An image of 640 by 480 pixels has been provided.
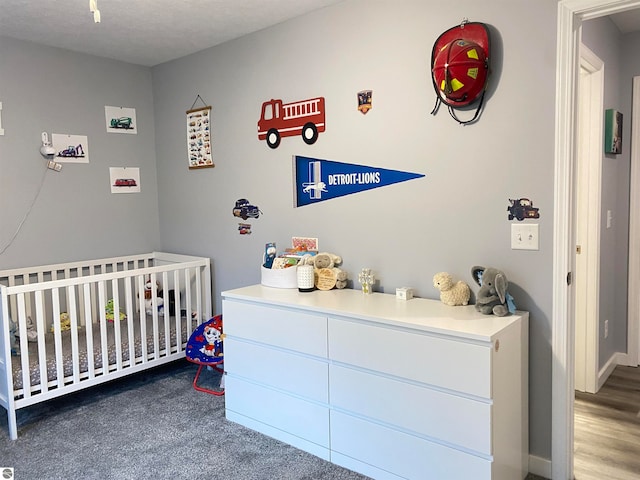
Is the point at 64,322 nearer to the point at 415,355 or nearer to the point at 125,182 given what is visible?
the point at 125,182

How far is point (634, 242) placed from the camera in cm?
344

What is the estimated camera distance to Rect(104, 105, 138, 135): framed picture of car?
373 centimetres

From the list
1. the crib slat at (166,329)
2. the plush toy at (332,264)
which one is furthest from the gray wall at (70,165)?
the plush toy at (332,264)

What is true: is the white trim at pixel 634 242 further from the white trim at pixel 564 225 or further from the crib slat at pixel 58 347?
the crib slat at pixel 58 347

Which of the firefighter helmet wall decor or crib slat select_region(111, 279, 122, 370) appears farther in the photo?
crib slat select_region(111, 279, 122, 370)

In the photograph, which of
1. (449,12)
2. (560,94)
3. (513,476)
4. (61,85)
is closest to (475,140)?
(560,94)

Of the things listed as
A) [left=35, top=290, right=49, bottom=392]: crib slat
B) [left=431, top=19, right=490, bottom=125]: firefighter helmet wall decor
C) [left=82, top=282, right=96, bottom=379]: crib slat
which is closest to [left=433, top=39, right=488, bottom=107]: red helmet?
[left=431, top=19, right=490, bottom=125]: firefighter helmet wall decor

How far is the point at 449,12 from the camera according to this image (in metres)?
2.32

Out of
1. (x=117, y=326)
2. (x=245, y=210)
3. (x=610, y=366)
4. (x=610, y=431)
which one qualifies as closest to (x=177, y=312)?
(x=117, y=326)

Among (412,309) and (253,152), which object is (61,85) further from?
(412,309)

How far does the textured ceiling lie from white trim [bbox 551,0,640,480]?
4.15ft

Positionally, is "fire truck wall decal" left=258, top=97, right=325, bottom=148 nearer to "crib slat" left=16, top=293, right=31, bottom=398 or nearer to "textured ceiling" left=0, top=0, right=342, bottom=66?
"textured ceiling" left=0, top=0, right=342, bottom=66

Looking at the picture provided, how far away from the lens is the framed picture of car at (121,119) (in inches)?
147

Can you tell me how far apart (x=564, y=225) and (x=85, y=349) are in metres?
2.72
